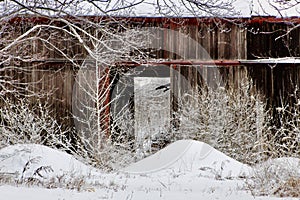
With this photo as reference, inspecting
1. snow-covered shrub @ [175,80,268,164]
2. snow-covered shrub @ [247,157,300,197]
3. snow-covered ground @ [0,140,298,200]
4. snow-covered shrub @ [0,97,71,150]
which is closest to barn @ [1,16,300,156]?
snow-covered shrub @ [175,80,268,164]

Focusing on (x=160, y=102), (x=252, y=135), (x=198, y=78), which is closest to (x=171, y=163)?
(x=252, y=135)

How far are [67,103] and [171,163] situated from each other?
589 cm

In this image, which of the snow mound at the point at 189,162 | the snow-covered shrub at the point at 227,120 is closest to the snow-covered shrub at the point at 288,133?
the snow-covered shrub at the point at 227,120

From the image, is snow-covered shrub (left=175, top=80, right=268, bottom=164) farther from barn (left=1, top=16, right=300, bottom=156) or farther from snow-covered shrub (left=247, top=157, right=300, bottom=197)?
snow-covered shrub (left=247, top=157, right=300, bottom=197)

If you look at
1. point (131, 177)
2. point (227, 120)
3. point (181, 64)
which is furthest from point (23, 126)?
point (227, 120)

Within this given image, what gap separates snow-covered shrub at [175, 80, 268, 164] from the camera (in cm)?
1395

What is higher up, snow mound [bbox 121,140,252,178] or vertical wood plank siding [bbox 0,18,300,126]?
vertical wood plank siding [bbox 0,18,300,126]

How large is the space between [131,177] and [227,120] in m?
5.86

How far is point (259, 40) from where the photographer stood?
51.7 feet

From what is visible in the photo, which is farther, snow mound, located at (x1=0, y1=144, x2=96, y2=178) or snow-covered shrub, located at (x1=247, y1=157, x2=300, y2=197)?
snow mound, located at (x1=0, y1=144, x2=96, y2=178)

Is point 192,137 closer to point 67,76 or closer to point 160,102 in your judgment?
point 67,76

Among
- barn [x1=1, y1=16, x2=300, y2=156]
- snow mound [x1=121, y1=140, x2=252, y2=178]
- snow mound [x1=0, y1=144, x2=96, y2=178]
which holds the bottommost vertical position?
snow mound [x1=121, y1=140, x2=252, y2=178]

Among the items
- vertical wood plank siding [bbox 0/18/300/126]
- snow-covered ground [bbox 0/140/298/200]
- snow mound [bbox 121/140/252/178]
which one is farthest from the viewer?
vertical wood plank siding [bbox 0/18/300/126]

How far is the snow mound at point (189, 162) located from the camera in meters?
10.6
